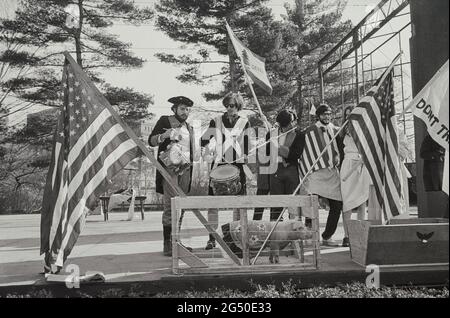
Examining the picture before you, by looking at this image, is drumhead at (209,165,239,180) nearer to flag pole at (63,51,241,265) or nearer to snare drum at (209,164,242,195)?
snare drum at (209,164,242,195)

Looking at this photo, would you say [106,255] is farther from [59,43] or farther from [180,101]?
[59,43]

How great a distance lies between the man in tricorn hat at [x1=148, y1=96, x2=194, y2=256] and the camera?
6281 mm

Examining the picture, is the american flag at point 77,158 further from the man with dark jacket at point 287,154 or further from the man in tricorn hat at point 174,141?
the man with dark jacket at point 287,154

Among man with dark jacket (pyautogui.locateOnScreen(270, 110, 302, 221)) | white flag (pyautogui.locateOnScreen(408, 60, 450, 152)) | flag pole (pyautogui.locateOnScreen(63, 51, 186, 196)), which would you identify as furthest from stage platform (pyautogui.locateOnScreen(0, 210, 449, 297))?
white flag (pyautogui.locateOnScreen(408, 60, 450, 152))

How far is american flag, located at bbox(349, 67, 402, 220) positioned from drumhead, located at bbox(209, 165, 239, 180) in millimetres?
1423

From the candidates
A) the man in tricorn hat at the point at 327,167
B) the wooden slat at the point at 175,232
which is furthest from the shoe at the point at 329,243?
the wooden slat at the point at 175,232

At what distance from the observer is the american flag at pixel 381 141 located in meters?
5.15

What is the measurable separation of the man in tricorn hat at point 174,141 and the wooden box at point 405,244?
2450 mm

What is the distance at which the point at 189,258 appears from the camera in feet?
16.4

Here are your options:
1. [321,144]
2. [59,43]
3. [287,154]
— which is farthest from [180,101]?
[59,43]

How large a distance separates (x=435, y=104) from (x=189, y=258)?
2.72m

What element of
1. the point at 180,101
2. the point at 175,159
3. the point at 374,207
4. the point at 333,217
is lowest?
the point at 333,217
